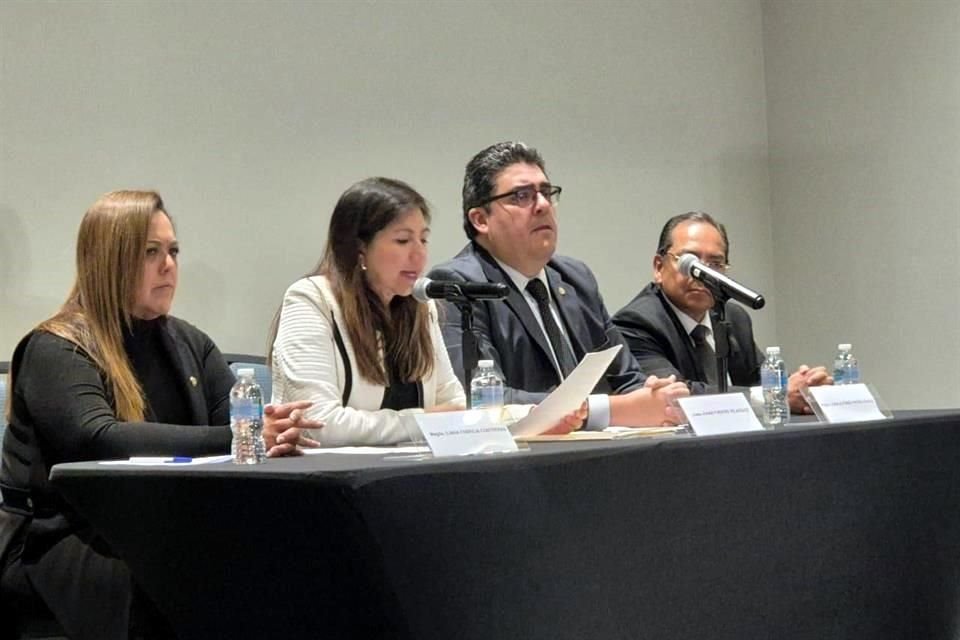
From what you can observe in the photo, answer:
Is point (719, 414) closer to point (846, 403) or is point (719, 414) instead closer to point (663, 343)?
point (846, 403)

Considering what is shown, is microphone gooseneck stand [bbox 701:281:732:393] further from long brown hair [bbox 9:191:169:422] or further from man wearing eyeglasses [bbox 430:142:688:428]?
long brown hair [bbox 9:191:169:422]

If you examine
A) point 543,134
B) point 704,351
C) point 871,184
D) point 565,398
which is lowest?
point 704,351

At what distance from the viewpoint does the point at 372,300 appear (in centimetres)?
249

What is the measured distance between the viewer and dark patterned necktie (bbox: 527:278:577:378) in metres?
2.79

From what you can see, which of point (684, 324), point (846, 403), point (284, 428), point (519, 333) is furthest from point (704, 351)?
point (284, 428)

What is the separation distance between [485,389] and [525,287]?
878 mm

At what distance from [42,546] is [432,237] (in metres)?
2.02

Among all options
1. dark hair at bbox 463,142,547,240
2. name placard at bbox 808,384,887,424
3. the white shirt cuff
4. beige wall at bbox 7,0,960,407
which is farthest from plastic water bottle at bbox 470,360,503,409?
beige wall at bbox 7,0,960,407

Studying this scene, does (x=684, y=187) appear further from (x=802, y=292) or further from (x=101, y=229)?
(x=101, y=229)

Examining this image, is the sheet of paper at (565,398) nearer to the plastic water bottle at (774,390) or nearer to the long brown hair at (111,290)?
the plastic water bottle at (774,390)

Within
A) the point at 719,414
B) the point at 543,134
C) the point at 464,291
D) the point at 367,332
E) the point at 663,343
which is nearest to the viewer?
the point at 719,414

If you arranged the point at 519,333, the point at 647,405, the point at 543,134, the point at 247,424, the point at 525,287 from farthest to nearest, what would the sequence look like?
the point at 543,134
the point at 525,287
the point at 519,333
the point at 647,405
the point at 247,424

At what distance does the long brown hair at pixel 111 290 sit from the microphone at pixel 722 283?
1052 mm

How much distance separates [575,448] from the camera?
1.56 metres
